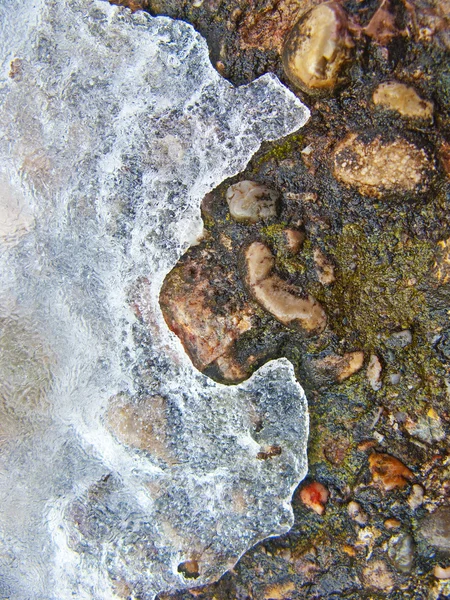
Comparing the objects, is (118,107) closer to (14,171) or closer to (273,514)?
(14,171)

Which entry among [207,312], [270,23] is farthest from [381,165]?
[207,312]

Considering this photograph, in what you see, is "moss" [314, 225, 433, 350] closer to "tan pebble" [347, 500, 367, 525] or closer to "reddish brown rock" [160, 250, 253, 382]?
"reddish brown rock" [160, 250, 253, 382]

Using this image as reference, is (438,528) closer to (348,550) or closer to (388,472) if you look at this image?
(388,472)

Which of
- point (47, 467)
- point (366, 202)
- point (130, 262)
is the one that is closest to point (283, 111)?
point (366, 202)

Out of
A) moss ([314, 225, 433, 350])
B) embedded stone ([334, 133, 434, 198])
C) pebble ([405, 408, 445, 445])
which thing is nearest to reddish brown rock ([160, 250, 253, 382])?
moss ([314, 225, 433, 350])

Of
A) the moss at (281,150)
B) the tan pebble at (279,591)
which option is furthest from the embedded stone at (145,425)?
the moss at (281,150)

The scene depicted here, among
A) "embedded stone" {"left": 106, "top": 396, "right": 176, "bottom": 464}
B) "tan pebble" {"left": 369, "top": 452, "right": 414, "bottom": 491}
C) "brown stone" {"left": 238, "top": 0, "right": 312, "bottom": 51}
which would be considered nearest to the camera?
"brown stone" {"left": 238, "top": 0, "right": 312, "bottom": 51}
